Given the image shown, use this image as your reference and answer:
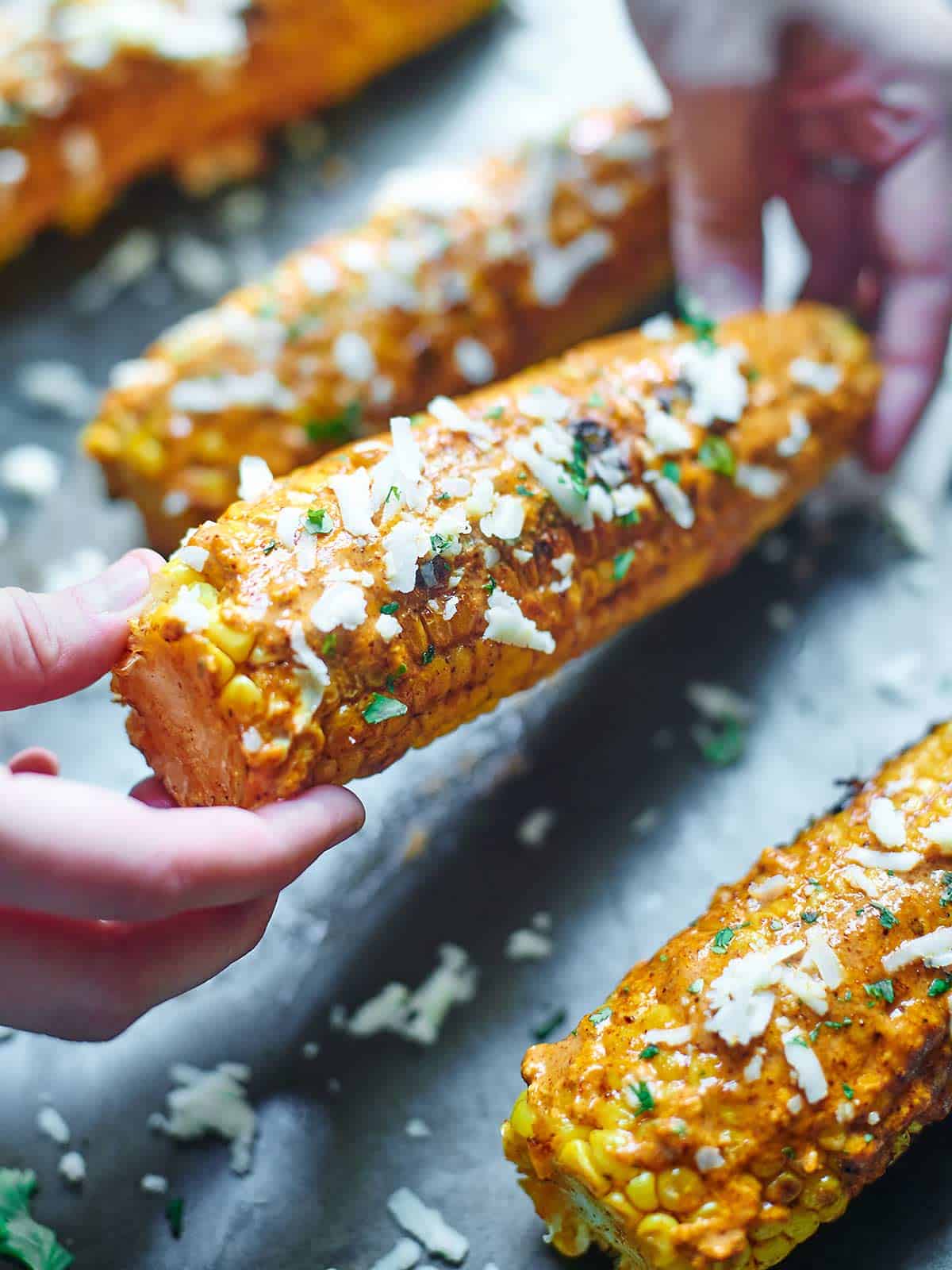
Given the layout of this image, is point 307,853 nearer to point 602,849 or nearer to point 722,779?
point 602,849

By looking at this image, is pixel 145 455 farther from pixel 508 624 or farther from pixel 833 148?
pixel 833 148

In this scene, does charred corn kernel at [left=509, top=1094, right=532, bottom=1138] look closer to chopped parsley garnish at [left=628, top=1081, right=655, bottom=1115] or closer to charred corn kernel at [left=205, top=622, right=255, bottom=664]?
chopped parsley garnish at [left=628, top=1081, right=655, bottom=1115]

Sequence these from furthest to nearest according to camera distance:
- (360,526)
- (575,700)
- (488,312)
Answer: (488,312) < (575,700) < (360,526)

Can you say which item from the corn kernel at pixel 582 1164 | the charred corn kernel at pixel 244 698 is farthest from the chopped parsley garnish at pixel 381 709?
the corn kernel at pixel 582 1164

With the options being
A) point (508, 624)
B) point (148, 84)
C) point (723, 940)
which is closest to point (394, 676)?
point (508, 624)

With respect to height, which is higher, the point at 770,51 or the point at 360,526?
the point at 770,51

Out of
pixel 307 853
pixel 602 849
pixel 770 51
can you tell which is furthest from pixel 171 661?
pixel 770 51
